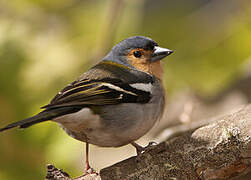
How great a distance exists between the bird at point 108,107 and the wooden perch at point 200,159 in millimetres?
289

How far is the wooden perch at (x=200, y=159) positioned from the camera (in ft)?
8.80

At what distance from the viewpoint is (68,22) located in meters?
5.17

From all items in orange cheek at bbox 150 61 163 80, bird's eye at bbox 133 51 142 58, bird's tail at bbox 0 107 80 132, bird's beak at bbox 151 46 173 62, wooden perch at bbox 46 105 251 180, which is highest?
bird's eye at bbox 133 51 142 58

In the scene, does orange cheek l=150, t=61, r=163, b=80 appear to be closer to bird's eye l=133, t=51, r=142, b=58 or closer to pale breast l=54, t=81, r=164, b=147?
bird's eye l=133, t=51, r=142, b=58

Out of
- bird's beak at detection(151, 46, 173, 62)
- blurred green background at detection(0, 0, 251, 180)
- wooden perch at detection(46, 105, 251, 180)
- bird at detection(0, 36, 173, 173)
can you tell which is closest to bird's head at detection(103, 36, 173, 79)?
bird's beak at detection(151, 46, 173, 62)

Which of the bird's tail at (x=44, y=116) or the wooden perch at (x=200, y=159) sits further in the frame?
the wooden perch at (x=200, y=159)

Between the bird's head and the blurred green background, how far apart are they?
59 cm

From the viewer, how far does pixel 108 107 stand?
300 centimetres

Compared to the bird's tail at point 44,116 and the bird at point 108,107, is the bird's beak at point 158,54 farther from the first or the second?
the bird's tail at point 44,116

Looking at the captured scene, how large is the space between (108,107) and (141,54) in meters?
0.99

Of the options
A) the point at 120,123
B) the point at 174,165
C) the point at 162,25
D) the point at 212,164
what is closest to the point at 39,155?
the point at 120,123

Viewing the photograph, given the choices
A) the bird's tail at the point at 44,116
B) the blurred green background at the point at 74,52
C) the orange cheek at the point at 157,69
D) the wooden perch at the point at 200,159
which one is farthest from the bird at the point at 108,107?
the blurred green background at the point at 74,52

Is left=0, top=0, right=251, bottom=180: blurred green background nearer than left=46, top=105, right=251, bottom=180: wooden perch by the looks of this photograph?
No

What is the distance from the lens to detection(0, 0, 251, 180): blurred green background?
3.58 metres
